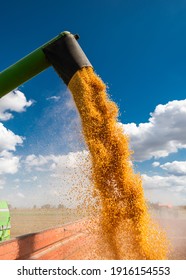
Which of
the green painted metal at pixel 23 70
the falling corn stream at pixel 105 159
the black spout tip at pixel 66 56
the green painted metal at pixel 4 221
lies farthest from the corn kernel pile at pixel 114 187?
the green painted metal at pixel 4 221

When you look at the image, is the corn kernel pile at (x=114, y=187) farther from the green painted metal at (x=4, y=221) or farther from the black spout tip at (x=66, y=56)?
the green painted metal at (x=4, y=221)

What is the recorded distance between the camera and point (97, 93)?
4676mm

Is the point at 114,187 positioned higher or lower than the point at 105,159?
lower

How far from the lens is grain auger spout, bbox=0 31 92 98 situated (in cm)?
425

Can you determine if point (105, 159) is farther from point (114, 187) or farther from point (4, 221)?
point (4, 221)

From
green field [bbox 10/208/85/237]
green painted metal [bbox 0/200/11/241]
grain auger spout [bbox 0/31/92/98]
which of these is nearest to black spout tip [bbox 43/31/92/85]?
grain auger spout [bbox 0/31/92/98]

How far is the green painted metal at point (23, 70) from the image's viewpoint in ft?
13.9

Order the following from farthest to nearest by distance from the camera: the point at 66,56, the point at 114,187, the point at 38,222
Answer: the point at 38,222
the point at 66,56
the point at 114,187

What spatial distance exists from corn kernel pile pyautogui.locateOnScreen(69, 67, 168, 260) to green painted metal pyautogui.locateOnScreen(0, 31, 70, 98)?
1.82ft

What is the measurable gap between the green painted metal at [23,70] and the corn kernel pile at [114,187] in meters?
0.56

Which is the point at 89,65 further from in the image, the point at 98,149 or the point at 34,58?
the point at 98,149

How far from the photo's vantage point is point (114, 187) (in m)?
4.23

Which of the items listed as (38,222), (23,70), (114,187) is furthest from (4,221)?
(38,222)

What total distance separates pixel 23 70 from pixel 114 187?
210 centimetres
